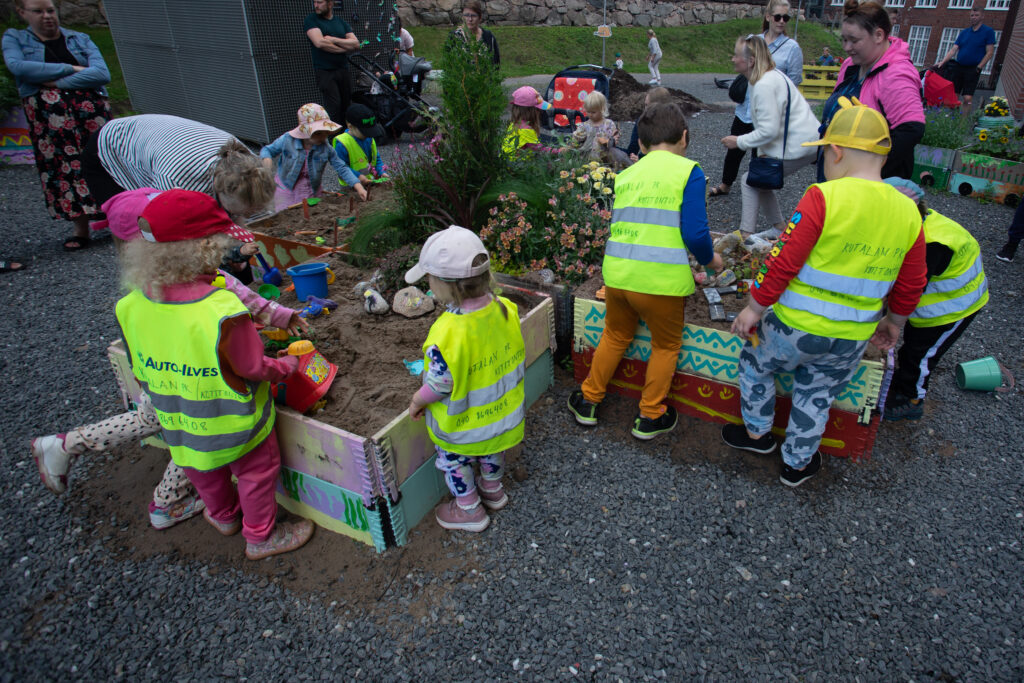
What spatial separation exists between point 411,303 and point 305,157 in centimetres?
210

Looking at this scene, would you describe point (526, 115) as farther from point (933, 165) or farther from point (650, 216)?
point (933, 165)

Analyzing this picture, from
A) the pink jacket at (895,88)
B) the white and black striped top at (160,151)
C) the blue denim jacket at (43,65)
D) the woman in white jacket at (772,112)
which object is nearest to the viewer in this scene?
the white and black striped top at (160,151)

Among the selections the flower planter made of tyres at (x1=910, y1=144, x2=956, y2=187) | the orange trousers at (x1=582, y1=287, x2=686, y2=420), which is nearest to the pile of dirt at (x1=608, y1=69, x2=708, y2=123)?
the flower planter made of tyres at (x1=910, y1=144, x2=956, y2=187)

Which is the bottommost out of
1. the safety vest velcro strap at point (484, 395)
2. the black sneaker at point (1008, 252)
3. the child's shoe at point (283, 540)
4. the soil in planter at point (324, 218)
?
the child's shoe at point (283, 540)

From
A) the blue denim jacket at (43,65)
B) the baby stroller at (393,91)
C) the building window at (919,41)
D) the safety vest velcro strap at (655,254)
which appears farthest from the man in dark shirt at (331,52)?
the building window at (919,41)

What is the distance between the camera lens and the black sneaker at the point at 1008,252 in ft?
16.9

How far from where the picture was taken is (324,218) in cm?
523

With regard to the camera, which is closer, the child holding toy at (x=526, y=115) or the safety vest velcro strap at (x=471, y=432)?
the safety vest velcro strap at (x=471, y=432)

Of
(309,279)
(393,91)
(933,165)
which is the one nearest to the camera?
(309,279)

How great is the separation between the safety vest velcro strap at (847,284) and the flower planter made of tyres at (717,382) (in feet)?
1.56

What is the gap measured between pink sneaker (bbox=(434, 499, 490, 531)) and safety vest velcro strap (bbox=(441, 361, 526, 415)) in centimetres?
58

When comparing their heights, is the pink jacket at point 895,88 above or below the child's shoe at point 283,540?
above

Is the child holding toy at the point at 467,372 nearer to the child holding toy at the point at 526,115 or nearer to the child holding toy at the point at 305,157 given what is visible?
the child holding toy at the point at 305,157

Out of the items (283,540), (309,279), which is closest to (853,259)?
(283,540)
